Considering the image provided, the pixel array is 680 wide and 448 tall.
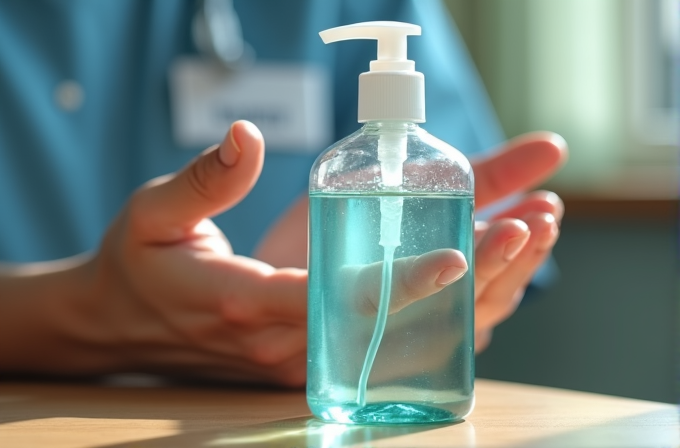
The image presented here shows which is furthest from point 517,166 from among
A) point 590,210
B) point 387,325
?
point 590,210

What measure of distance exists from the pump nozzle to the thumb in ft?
0.29

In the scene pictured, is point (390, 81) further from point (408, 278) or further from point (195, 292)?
point (195, 292)

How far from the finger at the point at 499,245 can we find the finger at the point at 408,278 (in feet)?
0.25

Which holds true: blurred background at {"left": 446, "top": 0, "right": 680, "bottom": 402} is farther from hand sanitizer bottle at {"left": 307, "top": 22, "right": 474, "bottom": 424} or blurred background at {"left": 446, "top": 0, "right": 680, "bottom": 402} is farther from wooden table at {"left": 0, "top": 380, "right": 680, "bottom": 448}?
hand sanitizer bottle at {"left": 307, "top": 22, "right": 474, "bottom": 424}

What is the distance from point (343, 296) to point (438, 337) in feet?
0.19

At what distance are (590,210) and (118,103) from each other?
1.04 metres

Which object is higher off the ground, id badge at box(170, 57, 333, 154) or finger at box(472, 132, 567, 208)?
id badge at box(170, 57, 333, 154)

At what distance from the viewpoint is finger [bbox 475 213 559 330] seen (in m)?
0.59

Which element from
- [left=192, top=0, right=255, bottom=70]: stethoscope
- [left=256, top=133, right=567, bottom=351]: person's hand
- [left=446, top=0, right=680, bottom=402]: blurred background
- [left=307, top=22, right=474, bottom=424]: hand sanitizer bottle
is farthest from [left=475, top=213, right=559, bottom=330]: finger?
[left=446, top=0, right=680, bottom=402]: blurred background

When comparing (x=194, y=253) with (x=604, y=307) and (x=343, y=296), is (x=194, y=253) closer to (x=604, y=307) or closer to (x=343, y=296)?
(x=343, y=296)

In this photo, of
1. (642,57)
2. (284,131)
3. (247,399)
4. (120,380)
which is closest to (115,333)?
(120,380)

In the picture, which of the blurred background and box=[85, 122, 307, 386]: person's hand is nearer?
box=[85, 122, 307, 386]: person's hand

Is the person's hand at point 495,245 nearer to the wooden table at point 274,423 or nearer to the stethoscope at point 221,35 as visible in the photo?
the wooden table at point 274,423

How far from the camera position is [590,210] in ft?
5.73
